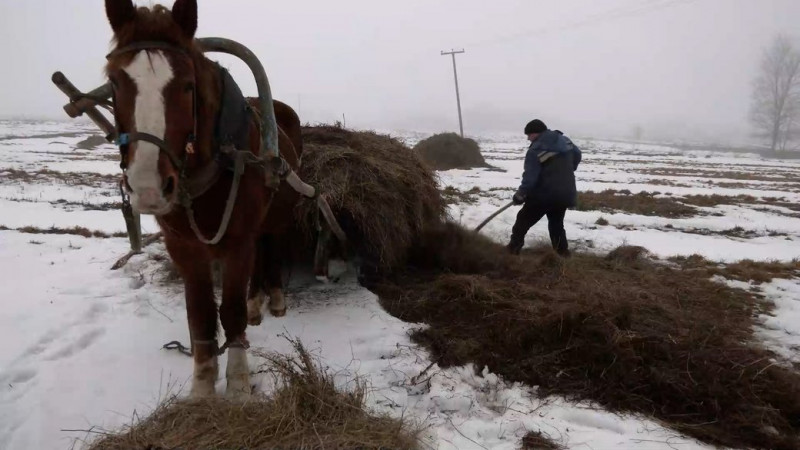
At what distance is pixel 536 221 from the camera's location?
5.59 metres

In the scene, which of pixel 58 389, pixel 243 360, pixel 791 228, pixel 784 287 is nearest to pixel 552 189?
pixel 784 287

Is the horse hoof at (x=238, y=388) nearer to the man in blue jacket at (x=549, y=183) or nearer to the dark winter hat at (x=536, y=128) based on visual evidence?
the man in blue jacket at (x=549, y=183)

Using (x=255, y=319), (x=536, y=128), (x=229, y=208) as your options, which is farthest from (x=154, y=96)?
(x=536, y=128)

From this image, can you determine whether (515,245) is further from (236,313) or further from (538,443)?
(236,313)

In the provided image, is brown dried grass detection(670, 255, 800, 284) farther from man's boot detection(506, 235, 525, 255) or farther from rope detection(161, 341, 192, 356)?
rope detection(161, 341, 192, 356)

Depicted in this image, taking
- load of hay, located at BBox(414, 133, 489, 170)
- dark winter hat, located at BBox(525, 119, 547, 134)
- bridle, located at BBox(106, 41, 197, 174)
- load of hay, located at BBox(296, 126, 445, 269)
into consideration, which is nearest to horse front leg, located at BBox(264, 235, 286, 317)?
load of hay, located at BBox(296, 126, 445, 269)

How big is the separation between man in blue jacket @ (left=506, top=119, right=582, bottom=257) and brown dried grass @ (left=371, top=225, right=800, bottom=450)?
1005 millimetres

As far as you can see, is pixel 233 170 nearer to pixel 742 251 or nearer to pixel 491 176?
pixel 742 251

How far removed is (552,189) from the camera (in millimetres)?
5391

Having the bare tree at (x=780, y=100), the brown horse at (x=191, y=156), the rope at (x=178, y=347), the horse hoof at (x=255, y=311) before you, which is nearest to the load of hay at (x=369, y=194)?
the brown horse at (x=191, y=156)

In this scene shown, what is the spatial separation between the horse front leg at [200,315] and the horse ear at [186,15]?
1.24 m

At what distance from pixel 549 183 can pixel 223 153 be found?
4.18m

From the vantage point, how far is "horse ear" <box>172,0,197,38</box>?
2.05 m

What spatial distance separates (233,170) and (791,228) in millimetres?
10159
